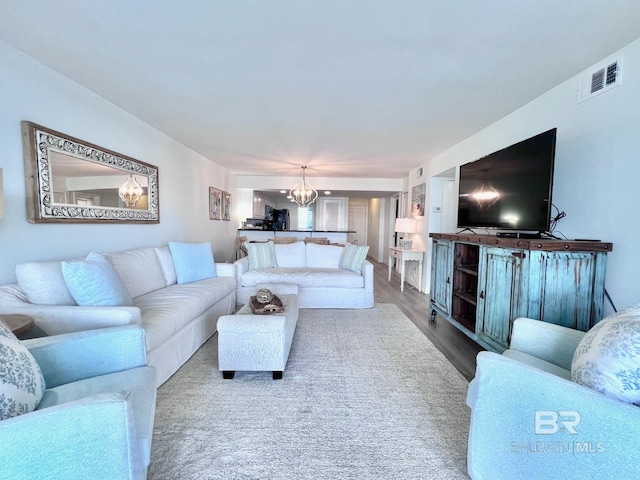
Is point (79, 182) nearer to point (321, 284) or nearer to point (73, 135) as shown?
point (73, 135)

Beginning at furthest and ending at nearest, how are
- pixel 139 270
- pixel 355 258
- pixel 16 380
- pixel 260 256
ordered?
pixel 260 256 < pixel 355 258 < pixel 139 270 < pixel 16 380

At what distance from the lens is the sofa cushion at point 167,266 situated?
9.18 feet

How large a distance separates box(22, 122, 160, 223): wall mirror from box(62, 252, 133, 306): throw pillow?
0.67 metres

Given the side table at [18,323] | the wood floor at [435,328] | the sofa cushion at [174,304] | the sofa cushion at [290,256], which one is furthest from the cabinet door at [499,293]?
the side table at [18,323]

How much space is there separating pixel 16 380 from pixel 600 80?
11.0ft

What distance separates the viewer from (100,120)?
2.44 m

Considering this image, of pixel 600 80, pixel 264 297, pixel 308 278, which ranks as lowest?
pixel 308 278

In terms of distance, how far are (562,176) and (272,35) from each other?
2.34m

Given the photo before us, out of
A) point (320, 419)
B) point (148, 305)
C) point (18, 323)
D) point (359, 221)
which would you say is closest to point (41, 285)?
point (18, 323)

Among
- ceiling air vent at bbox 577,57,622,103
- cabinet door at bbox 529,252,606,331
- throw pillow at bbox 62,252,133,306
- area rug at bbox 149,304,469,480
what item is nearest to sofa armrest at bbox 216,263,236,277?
area rug at bbox 149,304,469,480

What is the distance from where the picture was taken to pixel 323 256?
4105mm

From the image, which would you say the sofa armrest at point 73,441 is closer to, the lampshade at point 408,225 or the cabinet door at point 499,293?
the cabinet door at point 499,293

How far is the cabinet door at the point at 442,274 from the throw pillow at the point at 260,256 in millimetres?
2241

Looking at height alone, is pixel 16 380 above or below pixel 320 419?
above
